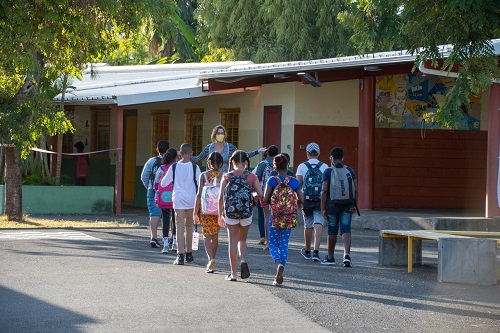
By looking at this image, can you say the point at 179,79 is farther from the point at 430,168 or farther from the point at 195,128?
the point at 430,168

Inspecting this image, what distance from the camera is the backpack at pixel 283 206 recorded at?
12.0 metres

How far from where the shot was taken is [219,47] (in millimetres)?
43906

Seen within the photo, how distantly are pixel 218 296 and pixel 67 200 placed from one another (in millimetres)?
13421

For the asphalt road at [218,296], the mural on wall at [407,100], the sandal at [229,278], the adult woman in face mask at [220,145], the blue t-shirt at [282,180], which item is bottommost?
the asphalt road at [218,296]

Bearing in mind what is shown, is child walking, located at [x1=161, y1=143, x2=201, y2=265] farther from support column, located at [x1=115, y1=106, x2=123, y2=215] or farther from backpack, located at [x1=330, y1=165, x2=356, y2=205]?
support column, located at [x1=115, y1=106, x2=123, y2=215]

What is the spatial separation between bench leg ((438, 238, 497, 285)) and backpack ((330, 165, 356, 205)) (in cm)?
164

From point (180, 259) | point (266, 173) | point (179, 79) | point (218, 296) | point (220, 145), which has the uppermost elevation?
point (179, 79)

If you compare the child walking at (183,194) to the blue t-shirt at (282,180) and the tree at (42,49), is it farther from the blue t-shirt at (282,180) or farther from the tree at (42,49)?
Result: the tree at (42,49)

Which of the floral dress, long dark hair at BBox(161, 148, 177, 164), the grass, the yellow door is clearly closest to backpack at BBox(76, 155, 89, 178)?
the yellow door

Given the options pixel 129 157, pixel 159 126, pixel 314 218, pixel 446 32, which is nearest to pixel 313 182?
pixel 314 218

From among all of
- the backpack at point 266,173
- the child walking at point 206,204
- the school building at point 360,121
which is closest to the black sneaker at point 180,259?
the child walking at point 206,204

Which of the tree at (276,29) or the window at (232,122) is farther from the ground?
the tree at (276,29)

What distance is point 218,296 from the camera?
418 inches

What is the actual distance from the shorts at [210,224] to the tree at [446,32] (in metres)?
3.19
